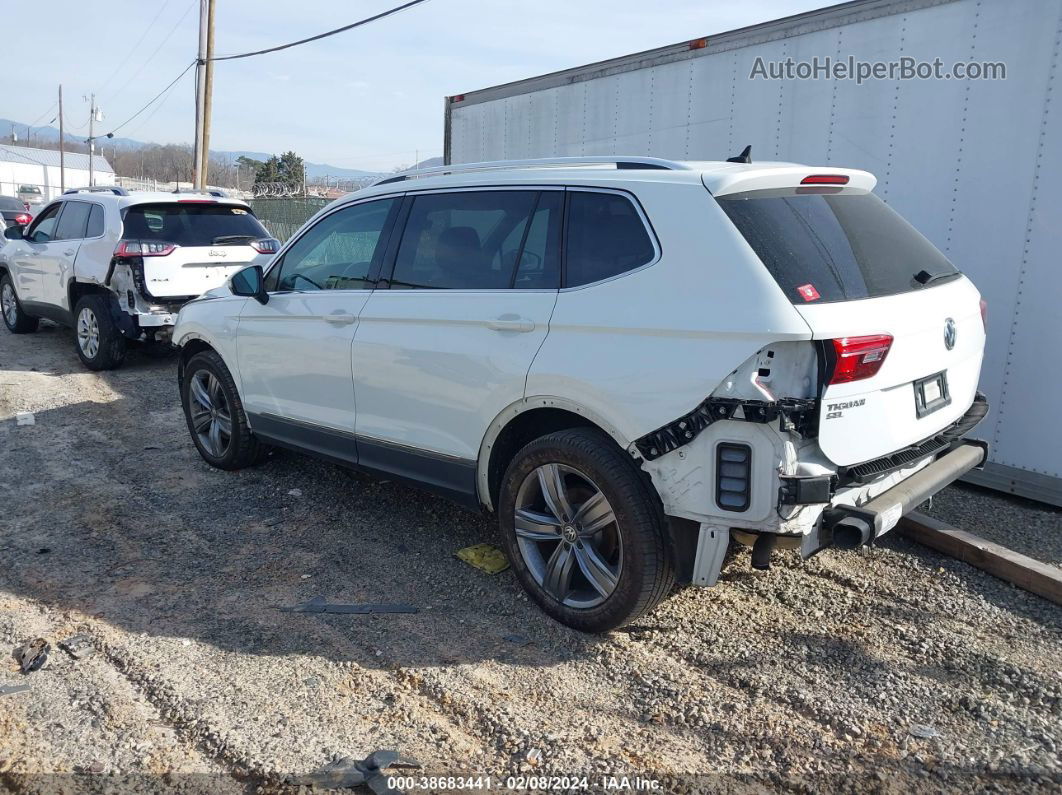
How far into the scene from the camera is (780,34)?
228 inches

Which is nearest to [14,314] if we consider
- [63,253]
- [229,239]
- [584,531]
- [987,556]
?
[63,253]

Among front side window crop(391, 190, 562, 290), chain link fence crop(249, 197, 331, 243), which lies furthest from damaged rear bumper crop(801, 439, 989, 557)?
chain link fence crop(249, 197, 331, 243)

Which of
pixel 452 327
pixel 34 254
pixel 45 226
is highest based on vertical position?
pixel 45 226

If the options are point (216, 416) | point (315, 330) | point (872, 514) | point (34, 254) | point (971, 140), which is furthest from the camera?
point (34, 254)

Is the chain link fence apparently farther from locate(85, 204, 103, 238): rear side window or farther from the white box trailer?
the white box trailer

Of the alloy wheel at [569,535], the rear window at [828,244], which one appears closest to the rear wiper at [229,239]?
the alloy wheel at [569,535]

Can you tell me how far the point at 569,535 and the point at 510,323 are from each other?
965mm

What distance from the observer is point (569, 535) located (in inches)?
142

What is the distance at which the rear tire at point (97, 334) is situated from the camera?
8.65m

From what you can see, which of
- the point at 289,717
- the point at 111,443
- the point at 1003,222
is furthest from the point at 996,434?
the point at 111,443

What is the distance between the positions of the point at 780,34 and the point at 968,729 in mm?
4689

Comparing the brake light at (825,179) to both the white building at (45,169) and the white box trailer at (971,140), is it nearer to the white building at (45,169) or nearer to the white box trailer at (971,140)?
the white box trailer at (971,140)

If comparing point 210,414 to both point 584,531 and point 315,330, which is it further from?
point 584,531

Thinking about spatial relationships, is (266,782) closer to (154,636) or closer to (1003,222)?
(154,636)
